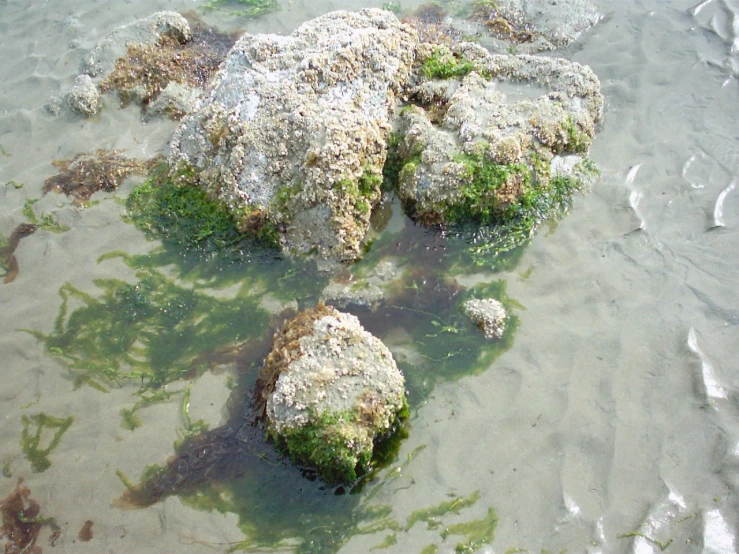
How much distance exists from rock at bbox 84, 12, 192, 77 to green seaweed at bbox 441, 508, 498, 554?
19.5 feet

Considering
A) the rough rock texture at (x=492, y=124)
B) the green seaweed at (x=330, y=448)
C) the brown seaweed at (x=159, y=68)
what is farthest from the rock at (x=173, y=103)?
the green seaweed at (x=330, y=448)

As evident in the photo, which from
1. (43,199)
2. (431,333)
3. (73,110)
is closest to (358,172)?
(431,333)

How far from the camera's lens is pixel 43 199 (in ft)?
17.9

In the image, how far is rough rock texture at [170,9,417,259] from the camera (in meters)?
4.72

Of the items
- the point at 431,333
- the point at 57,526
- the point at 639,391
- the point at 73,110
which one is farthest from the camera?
the point at 73,110

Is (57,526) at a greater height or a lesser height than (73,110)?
lesser

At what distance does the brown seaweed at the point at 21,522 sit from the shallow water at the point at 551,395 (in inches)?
2.3

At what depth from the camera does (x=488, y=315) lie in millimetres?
4418

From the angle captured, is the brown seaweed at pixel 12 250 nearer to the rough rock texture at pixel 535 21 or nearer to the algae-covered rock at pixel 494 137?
the algae-covered rock at pixel 494 137

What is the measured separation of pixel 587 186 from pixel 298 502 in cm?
369

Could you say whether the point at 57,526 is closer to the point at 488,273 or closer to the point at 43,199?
the point at 43,199

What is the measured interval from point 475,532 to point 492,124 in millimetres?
3379

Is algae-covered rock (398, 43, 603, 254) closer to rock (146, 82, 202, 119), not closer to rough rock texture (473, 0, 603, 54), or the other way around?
rough rock texture (473, 0, 603, 54)

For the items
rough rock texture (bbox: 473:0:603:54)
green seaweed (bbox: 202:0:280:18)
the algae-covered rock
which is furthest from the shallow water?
green seaweed (bbox: 202:0:280:18)
